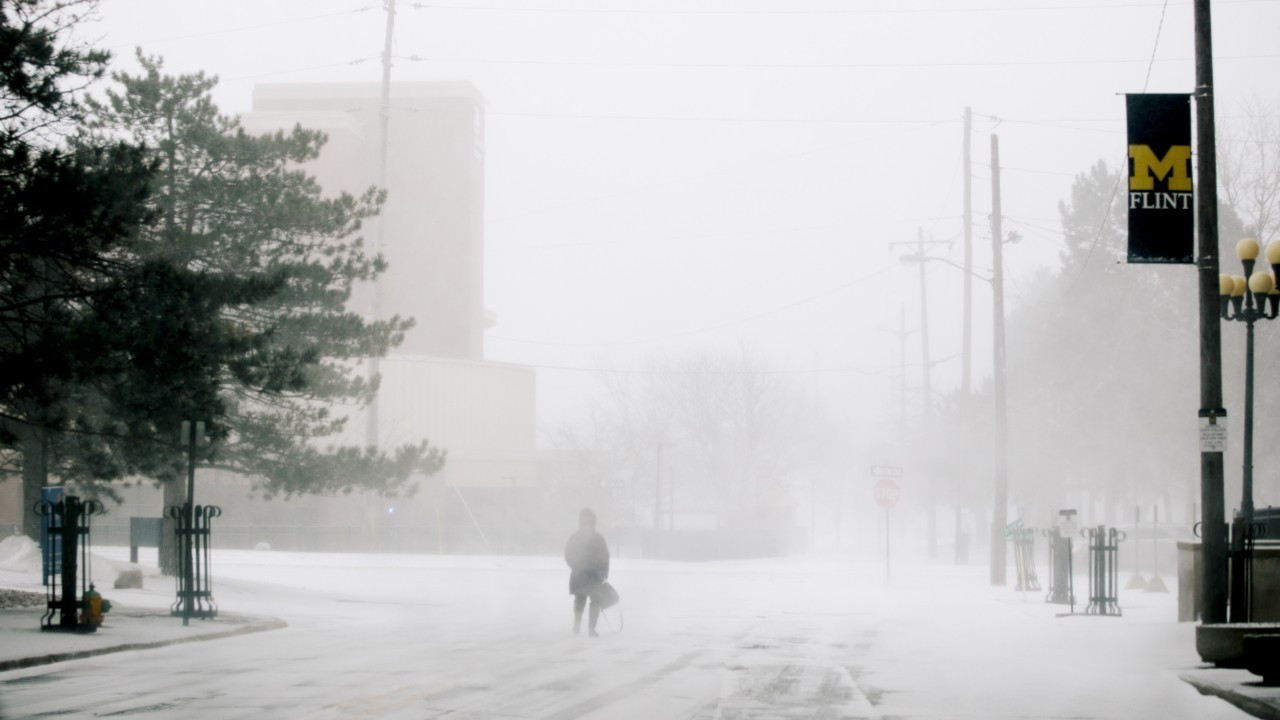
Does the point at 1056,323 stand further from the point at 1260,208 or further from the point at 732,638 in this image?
the point at 732,638

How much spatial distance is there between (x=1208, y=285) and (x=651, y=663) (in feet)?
25.7

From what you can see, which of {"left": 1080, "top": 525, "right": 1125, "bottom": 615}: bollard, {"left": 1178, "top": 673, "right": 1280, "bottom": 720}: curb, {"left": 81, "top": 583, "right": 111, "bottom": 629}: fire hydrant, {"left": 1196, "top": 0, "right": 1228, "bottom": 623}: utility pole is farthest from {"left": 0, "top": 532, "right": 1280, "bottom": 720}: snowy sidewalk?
{"left": 1196, "top": 0, "right": 1228, "bottom": 623}: utility pole

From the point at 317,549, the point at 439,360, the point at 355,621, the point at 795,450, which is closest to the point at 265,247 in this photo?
the point at 355,621

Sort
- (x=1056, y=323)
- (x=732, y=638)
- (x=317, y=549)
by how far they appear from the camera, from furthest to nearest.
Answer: (x=1056, y=323)
(x=317, y=549)
(x=732, y=638)

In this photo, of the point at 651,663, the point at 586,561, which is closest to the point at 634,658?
the point at 651,663

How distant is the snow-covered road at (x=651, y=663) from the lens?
1162 cm

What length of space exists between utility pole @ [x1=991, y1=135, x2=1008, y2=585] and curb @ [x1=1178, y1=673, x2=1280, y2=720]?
65.4 feet

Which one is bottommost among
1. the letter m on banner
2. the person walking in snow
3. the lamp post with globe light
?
the person walking in snow

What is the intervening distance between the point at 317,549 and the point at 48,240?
145ft

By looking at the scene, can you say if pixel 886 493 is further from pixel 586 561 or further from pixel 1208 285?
pixel 1208 285

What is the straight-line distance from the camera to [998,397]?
1375 inches

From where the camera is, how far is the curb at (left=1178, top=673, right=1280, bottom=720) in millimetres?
11078

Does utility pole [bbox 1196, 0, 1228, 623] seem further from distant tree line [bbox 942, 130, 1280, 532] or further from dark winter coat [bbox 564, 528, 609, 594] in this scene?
distant tree line [bbox 942, 130, 1280, 532]

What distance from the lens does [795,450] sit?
87000 mm
